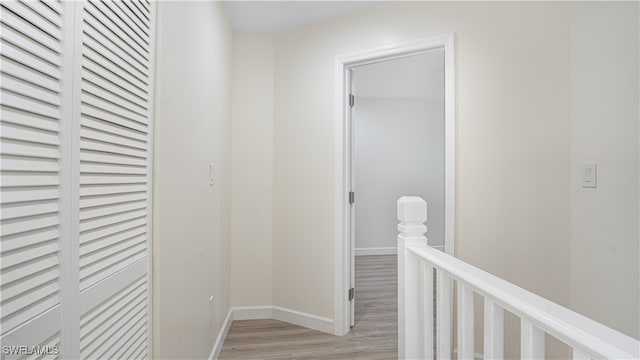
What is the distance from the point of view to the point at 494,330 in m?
0.80

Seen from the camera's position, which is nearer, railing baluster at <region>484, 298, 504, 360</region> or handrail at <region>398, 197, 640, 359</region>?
handrail at <region>398, 197, 640, 359</region>

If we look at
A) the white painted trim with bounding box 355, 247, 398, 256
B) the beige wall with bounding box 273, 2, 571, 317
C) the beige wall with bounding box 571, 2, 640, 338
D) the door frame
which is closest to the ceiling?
the beige wall with bounding box 273, 2, 571, 317

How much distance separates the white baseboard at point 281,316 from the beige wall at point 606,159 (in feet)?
5.58

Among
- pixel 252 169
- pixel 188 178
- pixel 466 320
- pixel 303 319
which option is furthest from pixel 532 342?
pixel 252 169

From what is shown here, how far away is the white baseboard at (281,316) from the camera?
8.59 feet

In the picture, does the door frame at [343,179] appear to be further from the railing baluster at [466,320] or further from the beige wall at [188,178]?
the railing baluster at [466,320]

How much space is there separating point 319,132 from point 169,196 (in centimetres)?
150

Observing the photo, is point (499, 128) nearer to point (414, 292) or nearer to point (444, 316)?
point (414, 292)

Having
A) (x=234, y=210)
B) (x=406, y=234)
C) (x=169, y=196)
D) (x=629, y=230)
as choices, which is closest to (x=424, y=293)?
(x=406, y=234)

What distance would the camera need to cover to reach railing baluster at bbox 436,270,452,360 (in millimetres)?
1052

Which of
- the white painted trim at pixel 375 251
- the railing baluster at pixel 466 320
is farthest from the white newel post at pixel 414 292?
the white painted trim at pixel 375 251

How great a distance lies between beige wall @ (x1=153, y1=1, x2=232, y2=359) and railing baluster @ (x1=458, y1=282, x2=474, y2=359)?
3.44 ft

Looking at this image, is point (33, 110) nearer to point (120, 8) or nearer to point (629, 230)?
point (120, 8)

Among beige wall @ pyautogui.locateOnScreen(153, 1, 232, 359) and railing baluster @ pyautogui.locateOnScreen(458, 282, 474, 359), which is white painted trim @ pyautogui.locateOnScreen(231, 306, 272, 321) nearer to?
beige wall @ pyautogui.locateOnScreen(153, 1, 232, 359)
